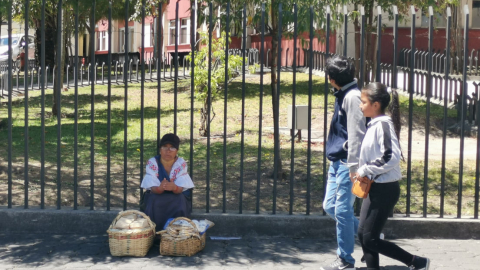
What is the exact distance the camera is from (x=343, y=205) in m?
5.59

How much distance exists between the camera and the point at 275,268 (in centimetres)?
593

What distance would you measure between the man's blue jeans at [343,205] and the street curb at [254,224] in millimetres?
1258

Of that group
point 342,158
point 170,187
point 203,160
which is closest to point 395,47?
point 342,158

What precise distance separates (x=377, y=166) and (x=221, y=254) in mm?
1937

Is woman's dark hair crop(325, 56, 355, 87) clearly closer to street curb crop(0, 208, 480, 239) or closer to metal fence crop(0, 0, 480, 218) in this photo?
metal fence crop(0, 0, 480, 218)

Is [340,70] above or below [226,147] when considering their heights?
above

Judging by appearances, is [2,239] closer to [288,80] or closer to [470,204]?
[470,204]

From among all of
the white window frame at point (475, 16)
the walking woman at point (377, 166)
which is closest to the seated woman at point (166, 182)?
the walking woman at point (377, 166)

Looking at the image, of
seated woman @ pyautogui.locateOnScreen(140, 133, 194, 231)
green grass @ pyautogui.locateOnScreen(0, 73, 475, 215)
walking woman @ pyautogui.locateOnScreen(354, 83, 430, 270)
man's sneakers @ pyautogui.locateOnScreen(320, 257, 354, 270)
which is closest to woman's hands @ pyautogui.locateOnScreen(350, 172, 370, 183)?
walking woman @ pyautogui.locateOnScreen(354, 83, 430, 270)

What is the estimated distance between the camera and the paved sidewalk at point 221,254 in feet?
19.7

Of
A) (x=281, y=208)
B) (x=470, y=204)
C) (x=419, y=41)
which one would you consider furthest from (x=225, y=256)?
(x=419, y=41)

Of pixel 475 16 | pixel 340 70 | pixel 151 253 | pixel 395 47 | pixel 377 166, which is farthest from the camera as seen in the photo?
pixel 475 16

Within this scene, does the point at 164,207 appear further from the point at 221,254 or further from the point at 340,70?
the point at 340,70

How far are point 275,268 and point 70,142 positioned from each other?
7594 mm
